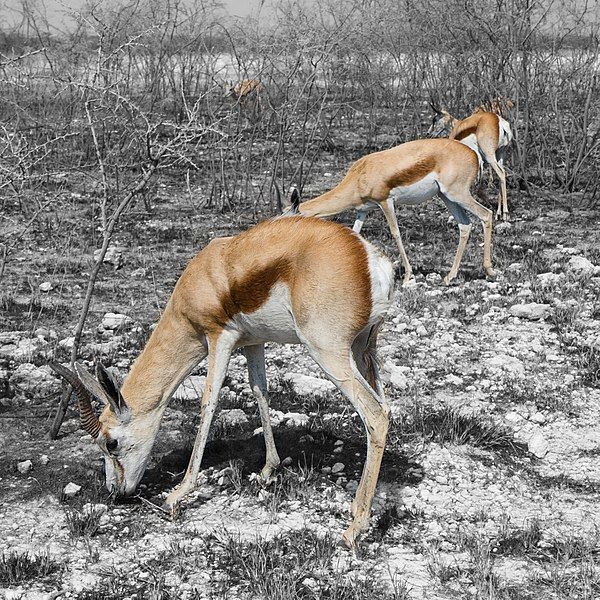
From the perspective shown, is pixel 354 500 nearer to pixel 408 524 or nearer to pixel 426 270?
pixel 408 524

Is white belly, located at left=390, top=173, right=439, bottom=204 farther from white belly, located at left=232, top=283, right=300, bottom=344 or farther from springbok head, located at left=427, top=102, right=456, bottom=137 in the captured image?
white belly, located at left=232, top=283, right=300, bottom=344

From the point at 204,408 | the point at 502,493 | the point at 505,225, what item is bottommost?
the point at 505,225

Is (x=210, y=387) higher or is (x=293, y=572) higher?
(x=210, y=387)

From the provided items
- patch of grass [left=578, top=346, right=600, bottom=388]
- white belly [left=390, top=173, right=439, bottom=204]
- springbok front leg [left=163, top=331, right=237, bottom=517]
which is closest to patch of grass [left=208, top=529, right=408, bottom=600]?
springbok front leg [left=163, top=331, right=237, bottom=517]

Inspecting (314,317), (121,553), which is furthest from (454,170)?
(121,553)

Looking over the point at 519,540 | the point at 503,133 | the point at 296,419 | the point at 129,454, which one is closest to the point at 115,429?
the point at 129,454

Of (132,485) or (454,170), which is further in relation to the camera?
(454,170)

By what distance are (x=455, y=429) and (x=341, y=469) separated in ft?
2.92

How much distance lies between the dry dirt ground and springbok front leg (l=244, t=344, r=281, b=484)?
0.10 metres

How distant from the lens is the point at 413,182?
10.1 metres

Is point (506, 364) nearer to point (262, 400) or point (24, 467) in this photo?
point (262, 400)

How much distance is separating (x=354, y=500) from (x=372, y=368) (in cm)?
74

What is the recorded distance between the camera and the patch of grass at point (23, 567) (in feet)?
14.0

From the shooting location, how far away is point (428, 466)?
5438 millimetres
